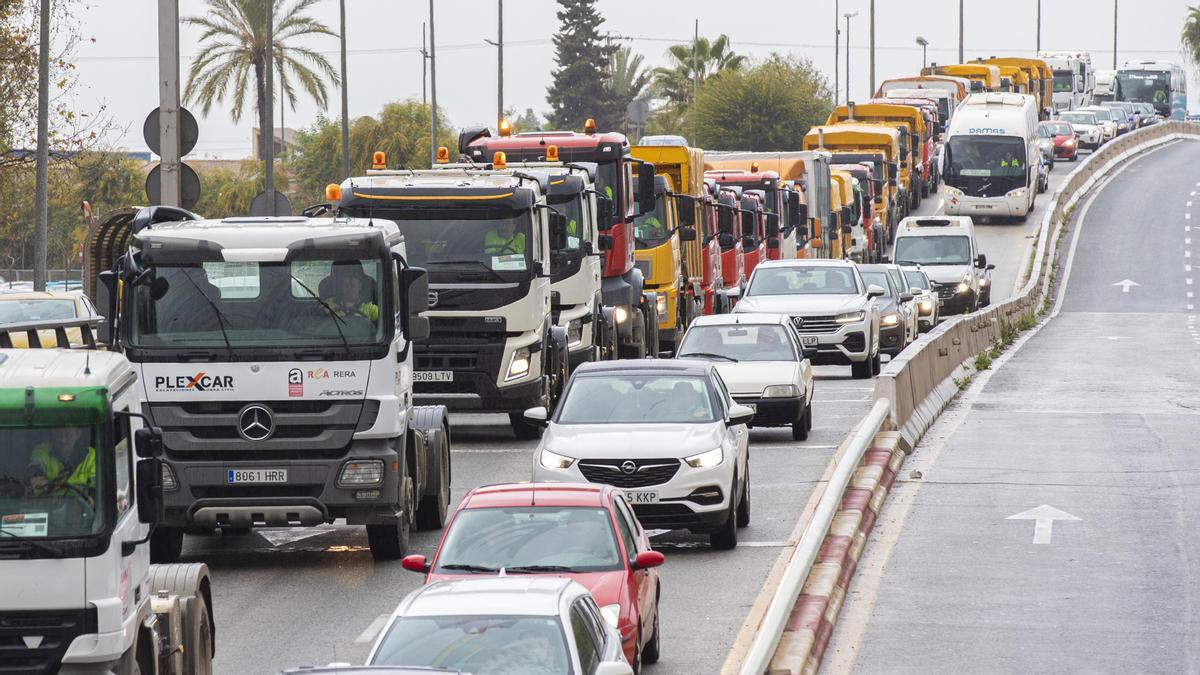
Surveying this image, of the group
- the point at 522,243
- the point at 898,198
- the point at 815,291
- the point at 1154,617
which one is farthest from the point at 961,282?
the point at 1154,617

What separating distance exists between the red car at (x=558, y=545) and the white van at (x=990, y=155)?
58.1 meters

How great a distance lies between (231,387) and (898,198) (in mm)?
60877

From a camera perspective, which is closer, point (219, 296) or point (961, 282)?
point (219, 296)

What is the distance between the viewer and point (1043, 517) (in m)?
18.8

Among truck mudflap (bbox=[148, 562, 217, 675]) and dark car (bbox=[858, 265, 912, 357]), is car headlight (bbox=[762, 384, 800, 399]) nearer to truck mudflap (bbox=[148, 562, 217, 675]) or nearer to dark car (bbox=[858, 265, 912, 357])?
dark car (bbox=[858, 265, 912, 357])

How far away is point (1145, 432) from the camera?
2645cm

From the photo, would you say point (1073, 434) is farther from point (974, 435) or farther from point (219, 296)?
point (219, 296)

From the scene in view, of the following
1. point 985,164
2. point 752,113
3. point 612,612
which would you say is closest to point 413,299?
point 612,612

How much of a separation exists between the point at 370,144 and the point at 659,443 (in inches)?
3112

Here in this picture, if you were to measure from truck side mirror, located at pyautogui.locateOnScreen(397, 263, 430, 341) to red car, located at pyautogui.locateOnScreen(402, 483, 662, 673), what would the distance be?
3838 mm

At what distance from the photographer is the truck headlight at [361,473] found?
1529 centimetres

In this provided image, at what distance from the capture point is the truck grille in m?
8.94

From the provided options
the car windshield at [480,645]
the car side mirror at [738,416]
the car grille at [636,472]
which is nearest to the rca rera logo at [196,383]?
the car grille at [636,472]

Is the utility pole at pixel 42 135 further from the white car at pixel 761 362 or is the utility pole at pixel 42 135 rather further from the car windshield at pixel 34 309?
the white car at pixel 761 362
